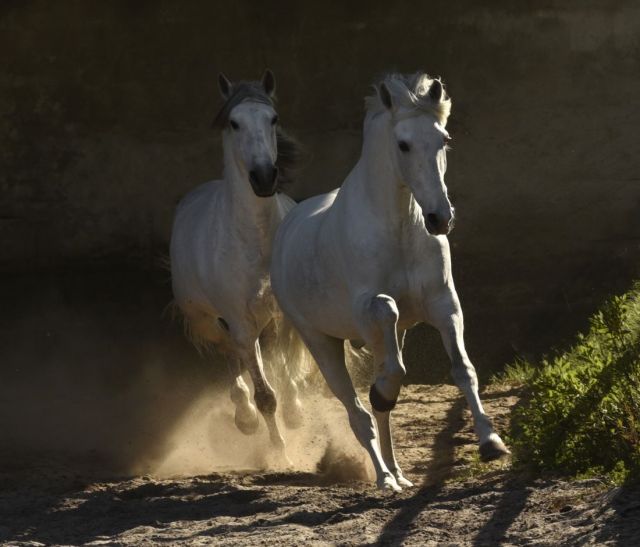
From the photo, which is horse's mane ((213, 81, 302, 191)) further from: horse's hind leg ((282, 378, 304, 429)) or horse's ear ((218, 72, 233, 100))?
horse's hind leg ((282, 378, 304, 429))

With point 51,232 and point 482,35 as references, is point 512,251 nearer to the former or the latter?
point 482,35

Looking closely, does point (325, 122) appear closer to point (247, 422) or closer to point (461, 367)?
point (247, 422)

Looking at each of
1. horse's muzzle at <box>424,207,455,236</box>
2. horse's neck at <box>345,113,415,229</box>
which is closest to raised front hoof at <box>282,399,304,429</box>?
horse's neck at <box>345,113,415,229</box>

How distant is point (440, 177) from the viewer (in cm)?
620

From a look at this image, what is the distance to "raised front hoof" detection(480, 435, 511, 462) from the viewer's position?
586cm

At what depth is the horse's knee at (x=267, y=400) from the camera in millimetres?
8195

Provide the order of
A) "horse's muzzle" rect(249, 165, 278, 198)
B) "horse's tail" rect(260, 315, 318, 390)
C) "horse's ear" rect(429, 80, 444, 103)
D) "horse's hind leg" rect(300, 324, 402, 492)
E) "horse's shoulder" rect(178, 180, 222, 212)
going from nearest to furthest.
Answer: "horse's ear" rect(429, 80, 444, 103) → "horse's hind leg" rect(300, 324, 402, 492) → "horse's muzzle" rect(249, 165, 278, 198) → "horse's tail" rect(260, 315, 318, 390) → "horse's shoulder" rect(178, 180, 222, 212)

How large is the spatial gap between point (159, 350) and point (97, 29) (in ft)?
8.14

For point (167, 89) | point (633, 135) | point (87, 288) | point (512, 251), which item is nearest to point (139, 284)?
point (87, 288)

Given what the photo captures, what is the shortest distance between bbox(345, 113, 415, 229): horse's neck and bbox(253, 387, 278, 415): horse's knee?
1.82 m

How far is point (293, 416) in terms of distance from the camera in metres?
8.66

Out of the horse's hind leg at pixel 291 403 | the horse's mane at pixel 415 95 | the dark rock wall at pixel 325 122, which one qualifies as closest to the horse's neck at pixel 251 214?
the horse's hind leg at pixel 291 403

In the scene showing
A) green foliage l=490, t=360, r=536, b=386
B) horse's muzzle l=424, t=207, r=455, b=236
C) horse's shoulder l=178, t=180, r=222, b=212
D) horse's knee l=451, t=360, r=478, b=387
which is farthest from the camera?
green foliage l=490, t=360, r=536, b=386

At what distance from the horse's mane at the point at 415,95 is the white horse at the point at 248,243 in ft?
4.41
